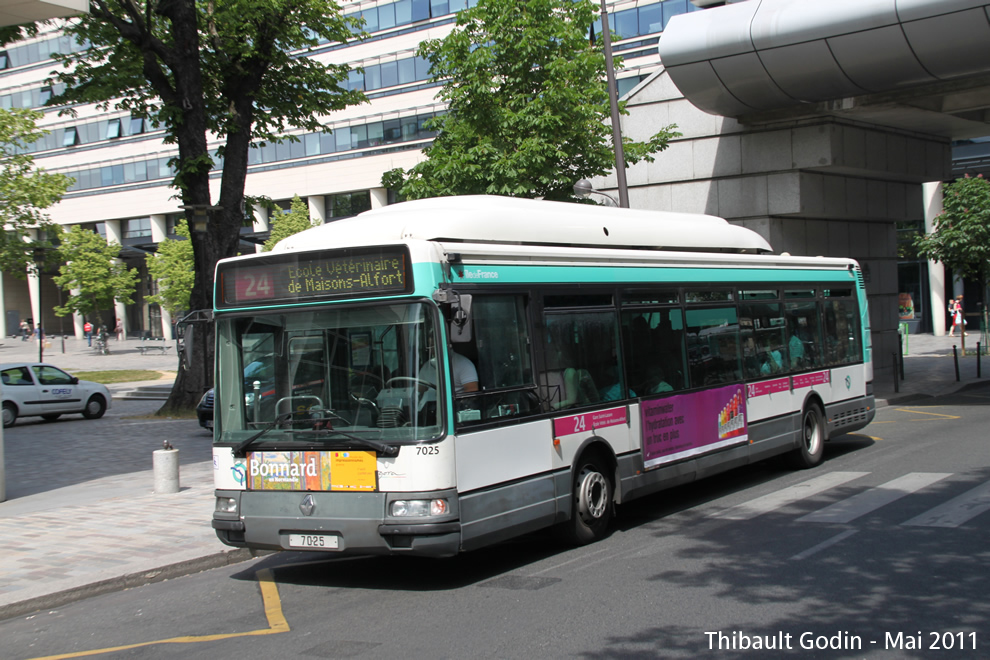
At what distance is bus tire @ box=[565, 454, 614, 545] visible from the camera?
8641mm

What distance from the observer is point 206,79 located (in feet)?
78.6

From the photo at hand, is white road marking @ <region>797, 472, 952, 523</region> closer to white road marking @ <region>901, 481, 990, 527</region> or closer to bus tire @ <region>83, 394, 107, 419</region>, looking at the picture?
white road marking @ <region>901, 481, 990, 527</region>

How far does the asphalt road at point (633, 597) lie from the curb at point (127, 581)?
5.1 inches

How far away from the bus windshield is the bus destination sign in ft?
0.49

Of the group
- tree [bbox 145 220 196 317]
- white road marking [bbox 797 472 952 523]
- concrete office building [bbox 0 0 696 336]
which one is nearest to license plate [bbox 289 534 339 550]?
white road marking [bbox 797 472 952 523]

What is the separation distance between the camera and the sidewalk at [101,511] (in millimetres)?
8297

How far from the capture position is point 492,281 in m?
7.97

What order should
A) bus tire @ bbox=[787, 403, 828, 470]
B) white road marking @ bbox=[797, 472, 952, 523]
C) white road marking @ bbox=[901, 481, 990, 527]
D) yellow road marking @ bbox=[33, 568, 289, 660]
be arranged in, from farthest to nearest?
1. bus tire @ bbox=[787, 403, 828, 470]
2. white road marking @ bbox=[797, 472, 952, 523]
3. white road marking @ bbox=[901, 481, 990, 527]
4. yellow road marking @ bbox=[33, 568, 289, 660]

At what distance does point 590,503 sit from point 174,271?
165 feet

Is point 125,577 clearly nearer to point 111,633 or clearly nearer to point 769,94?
point 111,633

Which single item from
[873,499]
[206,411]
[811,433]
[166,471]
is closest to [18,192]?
[206,411]

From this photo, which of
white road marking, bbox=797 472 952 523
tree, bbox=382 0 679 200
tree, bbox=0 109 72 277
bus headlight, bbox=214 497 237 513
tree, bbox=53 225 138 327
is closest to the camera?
bus headlight, bbox=214 497 237 513

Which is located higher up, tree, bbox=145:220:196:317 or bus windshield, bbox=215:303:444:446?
tree, bbox=145:220:196:317

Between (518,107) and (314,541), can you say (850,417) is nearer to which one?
(518,107)
